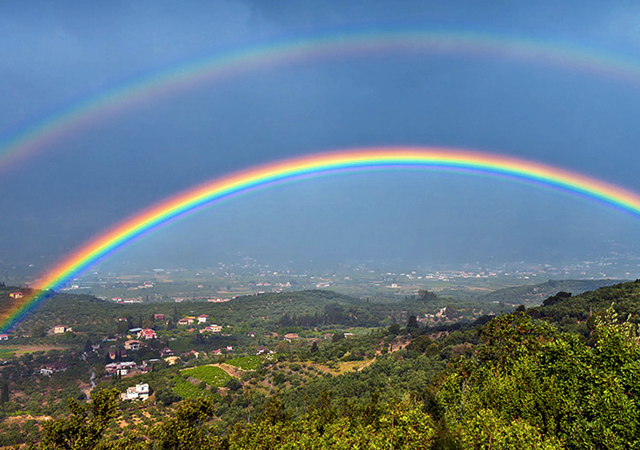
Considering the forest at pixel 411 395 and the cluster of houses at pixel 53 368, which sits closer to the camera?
the forest at pixel 411 395

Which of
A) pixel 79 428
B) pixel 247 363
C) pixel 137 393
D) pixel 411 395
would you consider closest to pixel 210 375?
pixel 247 363

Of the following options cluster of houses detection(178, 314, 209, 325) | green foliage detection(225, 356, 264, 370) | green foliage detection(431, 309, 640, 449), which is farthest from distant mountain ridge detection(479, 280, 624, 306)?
green foliage detection(431, 309, 640, 449)

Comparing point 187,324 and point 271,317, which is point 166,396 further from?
point 271,317

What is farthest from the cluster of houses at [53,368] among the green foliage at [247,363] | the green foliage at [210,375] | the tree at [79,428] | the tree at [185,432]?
the tree at [79,428]

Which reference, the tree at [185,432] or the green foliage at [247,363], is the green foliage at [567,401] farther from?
the green foliage at [247,363]

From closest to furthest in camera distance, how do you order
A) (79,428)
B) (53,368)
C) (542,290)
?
(79,428) < (53,368) < (542,290)

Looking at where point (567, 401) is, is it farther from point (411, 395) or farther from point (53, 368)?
point (53, 368)

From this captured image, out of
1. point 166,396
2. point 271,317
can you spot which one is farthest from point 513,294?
point 166,396

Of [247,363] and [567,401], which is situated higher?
[567,401]

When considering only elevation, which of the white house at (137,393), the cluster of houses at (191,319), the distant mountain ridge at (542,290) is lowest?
the distant mountain ridge at (542,290)
